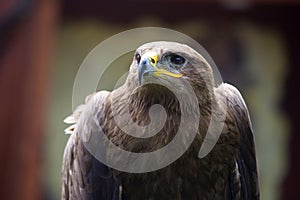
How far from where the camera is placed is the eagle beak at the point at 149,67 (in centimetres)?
235

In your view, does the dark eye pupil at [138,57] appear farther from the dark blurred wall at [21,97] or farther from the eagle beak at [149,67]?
the dark blurred wall at [21,97]

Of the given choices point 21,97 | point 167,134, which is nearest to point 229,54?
point 21,97

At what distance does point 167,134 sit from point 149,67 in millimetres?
267

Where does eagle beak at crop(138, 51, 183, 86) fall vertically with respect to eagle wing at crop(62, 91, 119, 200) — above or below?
above

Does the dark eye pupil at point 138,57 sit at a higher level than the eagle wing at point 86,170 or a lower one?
higher

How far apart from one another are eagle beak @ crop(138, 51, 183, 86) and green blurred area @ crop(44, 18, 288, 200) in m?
2.05

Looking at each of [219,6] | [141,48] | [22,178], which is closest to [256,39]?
[219,6]

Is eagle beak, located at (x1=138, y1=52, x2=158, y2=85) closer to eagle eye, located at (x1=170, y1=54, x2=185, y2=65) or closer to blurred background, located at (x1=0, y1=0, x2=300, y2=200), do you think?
eagle eye, located at (x1=170, y1=54, x2=185, y2=65)

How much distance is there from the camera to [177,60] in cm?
246

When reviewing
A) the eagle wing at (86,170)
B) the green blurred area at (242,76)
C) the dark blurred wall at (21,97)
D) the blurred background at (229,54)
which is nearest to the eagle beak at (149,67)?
the eagle wing at (86,170)

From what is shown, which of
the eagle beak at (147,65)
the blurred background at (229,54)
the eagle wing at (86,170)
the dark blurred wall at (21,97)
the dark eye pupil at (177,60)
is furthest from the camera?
the blurred background at (229,54)

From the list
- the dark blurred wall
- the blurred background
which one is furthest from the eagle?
the blurred background

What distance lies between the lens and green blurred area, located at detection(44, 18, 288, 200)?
14.8ft

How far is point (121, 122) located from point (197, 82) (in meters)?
0.24
